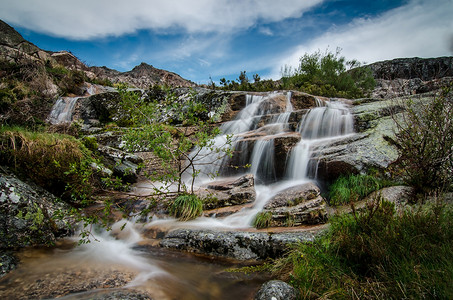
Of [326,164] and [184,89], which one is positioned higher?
[184,89]

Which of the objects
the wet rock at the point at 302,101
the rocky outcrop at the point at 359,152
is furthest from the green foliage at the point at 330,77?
the rocky outcrop at the point at 359,152

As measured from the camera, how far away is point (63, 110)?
14461 mm

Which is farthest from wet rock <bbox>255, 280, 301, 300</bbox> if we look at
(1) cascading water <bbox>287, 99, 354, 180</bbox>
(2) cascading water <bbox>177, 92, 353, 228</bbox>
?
(1) cascading water <bbox>287, 99, 354, 180</bbox>

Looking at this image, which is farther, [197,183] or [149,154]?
[149,154]

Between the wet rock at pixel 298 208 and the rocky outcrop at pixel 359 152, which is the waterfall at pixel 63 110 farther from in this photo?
the rocky outcrop at pixel 359 152

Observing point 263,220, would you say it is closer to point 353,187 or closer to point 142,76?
point 353,187

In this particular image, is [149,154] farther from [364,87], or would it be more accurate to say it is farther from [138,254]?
[364,87]

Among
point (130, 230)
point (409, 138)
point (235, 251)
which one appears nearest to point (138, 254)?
point (130, 230)

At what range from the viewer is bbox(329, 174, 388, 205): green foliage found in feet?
17.5

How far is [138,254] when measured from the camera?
4297mm

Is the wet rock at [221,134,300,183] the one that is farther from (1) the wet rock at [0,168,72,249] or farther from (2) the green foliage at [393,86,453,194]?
(1) the wet rock at [0,168,72,249]

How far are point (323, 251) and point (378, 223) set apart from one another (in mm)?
822

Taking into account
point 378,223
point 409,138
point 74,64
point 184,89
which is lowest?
point 378,223

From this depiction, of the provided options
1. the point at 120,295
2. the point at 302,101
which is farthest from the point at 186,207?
the point at 302,101
